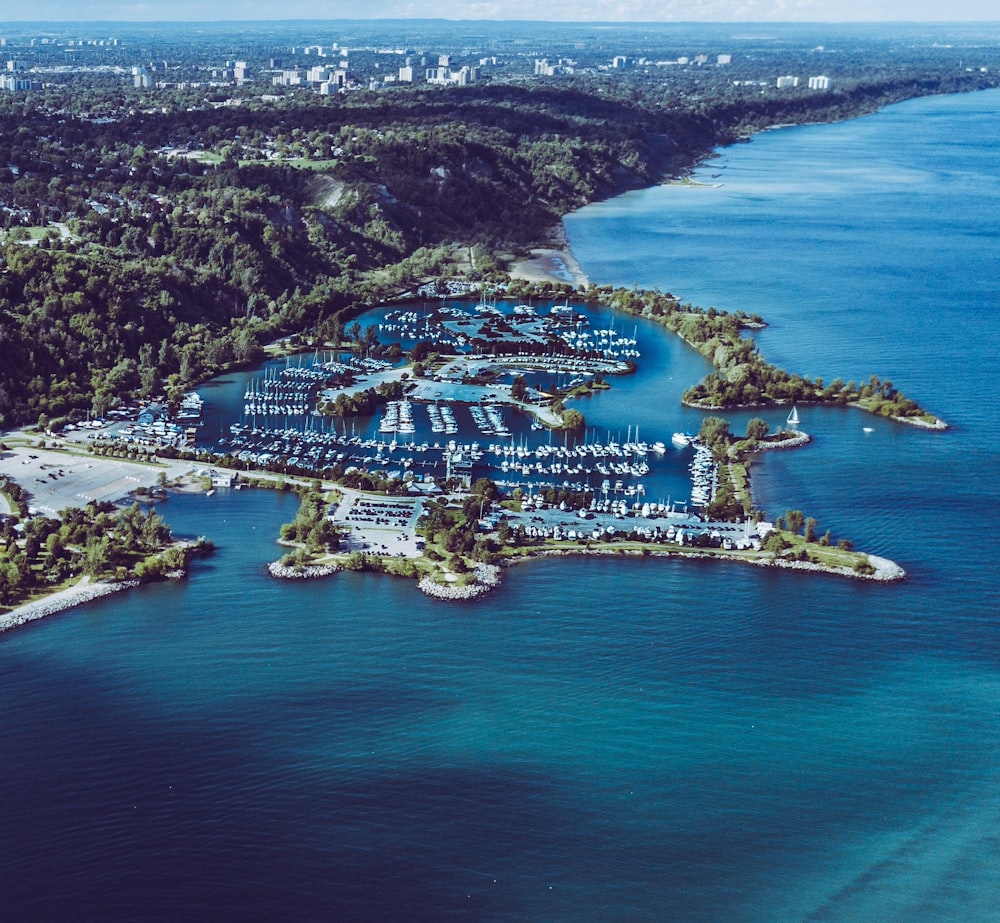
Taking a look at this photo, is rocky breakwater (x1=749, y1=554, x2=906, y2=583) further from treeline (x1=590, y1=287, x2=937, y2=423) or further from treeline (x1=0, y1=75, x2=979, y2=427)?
treeline (x1=0, y1=75, x2=979, y2=427)

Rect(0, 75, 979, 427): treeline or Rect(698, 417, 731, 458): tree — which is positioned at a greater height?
Rect(0, 75, 979, 427): treeline

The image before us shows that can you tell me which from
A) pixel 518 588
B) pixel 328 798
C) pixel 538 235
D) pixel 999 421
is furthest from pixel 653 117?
pixel 328 798

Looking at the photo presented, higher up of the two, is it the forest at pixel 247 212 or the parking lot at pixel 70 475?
the forest at pixel 247 212

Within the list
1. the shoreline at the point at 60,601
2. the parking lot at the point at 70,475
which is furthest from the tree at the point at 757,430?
the shoreline at the point at 60,601

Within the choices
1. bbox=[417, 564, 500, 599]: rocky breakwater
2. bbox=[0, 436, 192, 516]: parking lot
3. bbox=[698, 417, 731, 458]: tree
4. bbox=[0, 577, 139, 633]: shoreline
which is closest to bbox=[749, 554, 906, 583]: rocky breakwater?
bbox=[417, 564, 500, 599]: rocky breakwater

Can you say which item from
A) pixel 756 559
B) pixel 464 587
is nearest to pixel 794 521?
pixel 756 559

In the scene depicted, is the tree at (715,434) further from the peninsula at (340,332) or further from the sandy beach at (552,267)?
the sandy beach at (552,267)

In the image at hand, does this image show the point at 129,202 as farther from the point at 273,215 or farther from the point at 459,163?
the point at 459,163
